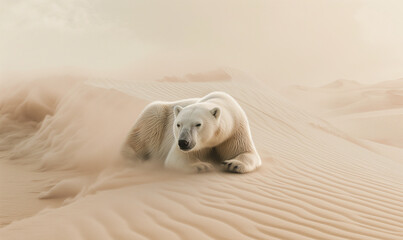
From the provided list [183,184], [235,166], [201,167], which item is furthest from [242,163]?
[183,184]

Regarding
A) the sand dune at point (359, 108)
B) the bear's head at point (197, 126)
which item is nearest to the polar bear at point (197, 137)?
the bear's head at point (197, 126)

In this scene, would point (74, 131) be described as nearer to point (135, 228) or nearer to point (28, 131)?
point (28, 131)

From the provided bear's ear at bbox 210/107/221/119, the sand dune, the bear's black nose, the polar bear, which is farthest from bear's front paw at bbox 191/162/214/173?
the sand dune

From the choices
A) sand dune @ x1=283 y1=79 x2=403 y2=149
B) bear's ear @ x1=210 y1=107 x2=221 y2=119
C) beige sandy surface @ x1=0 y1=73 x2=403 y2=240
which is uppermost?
sand dune @ x1=283 y1=79 x2=403 y2=149

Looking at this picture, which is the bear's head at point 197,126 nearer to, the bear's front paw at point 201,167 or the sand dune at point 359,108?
the bear's front paw at point 201,167

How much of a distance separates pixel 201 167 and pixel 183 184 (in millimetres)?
459

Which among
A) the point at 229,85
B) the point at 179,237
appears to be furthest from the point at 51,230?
the point at 229,85

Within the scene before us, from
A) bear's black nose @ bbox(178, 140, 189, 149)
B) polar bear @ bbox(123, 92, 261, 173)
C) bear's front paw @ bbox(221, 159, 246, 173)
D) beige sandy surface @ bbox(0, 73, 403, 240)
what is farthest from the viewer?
bear's front paw @ bbox(221, 159, 246, 173)

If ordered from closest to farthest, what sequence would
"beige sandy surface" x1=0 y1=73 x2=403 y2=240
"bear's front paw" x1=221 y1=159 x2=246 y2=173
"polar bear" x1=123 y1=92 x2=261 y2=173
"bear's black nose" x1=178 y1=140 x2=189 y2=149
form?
1. "beige sandy surface" x1=0 y1=73 x2=403 y2=240
2. "bear's black nose" x1=178 y1=140 x2=189 y2=149
3. "polar bear" x1=123 y1=92 x2=261 y2=173
4. "bear's front paw" x1=221 y1=159 x2=246 y2=173

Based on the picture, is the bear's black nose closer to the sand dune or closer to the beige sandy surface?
the beige sandy surface

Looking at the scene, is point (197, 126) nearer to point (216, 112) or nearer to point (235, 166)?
point (216, 112)

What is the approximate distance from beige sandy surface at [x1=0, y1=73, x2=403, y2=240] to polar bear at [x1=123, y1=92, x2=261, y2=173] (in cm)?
20

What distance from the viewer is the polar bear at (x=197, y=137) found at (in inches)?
157

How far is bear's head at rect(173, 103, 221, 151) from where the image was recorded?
380 centimetres
